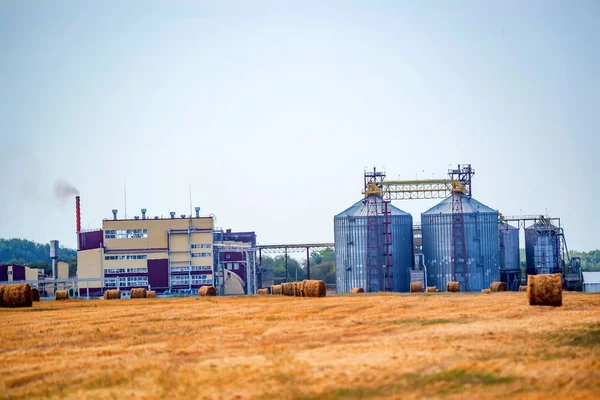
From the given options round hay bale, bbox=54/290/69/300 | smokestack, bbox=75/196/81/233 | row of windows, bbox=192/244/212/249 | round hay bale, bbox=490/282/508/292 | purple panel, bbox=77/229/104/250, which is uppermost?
smokestack, bbox=75/196/81/233

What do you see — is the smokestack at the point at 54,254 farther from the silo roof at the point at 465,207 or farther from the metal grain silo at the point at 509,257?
the metal grain silo at the point at 509,257

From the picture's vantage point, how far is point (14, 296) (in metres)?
44.8

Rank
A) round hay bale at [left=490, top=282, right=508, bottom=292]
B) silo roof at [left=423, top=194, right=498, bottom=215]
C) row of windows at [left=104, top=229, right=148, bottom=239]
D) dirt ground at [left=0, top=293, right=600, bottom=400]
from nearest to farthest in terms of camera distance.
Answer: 1. dirt ground at [left=0, top=293, right=600, bottom=400]
2. round hay bale at [left=490, top=282, right=508, bottom=292]
3. silo roof at [left=423, top=194, right=498, bottom=215]
4. row of windows at [left=104, top=229, right=148, bottom=239]

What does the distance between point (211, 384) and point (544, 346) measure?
21.6 ft

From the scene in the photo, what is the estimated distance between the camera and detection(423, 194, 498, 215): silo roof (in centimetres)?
9125

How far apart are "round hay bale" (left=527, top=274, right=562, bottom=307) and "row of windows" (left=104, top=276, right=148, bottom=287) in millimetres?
85035

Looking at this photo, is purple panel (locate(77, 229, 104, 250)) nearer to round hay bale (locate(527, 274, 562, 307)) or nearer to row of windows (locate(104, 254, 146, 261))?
row of windows (locate(104, 254, 146, 261))

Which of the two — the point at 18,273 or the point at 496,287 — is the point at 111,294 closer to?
the point at 496,287

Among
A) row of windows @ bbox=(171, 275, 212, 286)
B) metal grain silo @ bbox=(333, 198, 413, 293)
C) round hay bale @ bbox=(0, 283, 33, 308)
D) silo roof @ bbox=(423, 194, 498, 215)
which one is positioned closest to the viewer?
round hay bale @ bbox=(0, 283, 33, 308)

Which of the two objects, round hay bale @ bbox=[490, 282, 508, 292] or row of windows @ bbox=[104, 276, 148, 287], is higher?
row of windows @ bbox=[104, 276, 148, 287]

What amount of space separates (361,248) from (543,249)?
80.8 ft

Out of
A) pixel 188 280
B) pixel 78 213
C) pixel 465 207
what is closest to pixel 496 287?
pixel 465 207

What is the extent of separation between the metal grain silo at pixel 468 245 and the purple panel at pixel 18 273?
58878 mm

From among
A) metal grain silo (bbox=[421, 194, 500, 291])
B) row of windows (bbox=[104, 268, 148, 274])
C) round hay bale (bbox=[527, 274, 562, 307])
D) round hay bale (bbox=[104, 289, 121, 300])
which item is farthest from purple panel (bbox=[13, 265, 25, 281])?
round hay bale (bbox=[527, 274, 562, 307])
